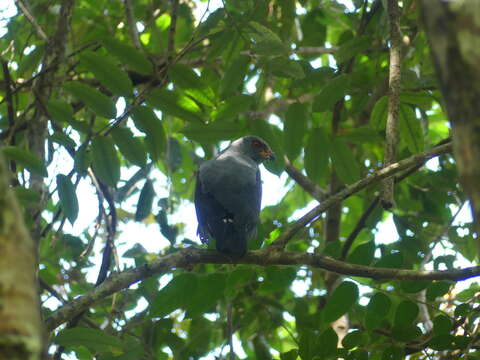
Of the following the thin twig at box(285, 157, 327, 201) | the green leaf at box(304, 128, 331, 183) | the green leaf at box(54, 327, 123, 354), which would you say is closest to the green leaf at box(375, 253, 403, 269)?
the green leaf at box(304, 128, 331, 183)

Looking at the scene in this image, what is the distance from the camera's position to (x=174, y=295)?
3754mm

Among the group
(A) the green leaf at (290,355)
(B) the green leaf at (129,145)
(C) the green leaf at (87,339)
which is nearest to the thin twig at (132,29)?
(B) the green leaf at (129,145)

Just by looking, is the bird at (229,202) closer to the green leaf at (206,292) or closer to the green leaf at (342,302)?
the green leaf at (206,292)

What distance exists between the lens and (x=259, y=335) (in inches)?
224

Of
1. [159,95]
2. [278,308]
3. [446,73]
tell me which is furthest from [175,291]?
[446,73]

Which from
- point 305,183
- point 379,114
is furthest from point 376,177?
point 305,183

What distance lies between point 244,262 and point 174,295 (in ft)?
1.78

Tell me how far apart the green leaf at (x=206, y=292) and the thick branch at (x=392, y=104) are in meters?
1.17

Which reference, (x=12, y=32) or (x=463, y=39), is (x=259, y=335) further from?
(x=463, y=39)

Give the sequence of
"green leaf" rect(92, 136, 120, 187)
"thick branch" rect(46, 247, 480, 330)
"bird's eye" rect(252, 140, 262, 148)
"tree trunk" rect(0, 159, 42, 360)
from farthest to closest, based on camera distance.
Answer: "bird's eye" rect(252, 140, 262, 148) → "green leaf" rect(92, 136, 120, 187) → "thick branch" rect(46, 247, 480, 330) → "tree trunk" rect(0, 159, 42, 360)

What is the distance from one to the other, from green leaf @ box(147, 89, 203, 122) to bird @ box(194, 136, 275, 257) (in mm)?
715

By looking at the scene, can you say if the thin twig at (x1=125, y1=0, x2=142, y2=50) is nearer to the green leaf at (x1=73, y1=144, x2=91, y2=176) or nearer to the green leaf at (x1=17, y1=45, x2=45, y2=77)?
the green leaf at (x1=17, y1=45, x2=45, y2=77)

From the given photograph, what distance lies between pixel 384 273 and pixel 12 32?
4.16 meters

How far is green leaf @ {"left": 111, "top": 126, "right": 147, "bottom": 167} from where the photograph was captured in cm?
404
